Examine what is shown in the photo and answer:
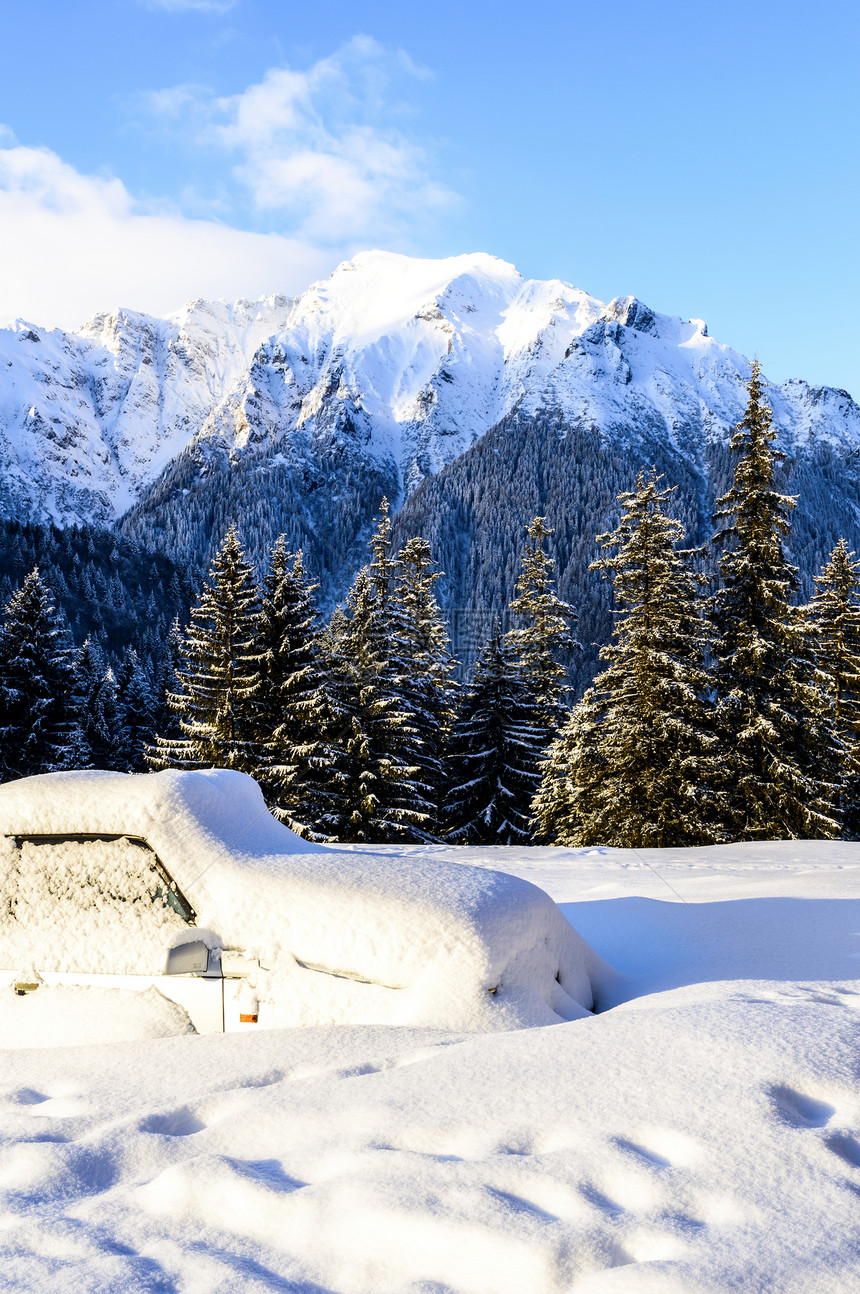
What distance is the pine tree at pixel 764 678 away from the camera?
696 inches

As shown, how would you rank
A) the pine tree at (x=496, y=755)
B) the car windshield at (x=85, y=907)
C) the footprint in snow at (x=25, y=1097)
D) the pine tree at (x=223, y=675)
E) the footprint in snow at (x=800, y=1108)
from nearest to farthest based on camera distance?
the footprint in snow at (x=800, y=1108) → the footprint in snow at (x=25, y=1097) → the car windshield at (x=85, y=907) → the pine tree at (x=223, y=675) → the pine tree at (x=496, y=755)

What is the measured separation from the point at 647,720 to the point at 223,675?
11.6m

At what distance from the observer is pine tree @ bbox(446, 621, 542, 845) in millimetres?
26719

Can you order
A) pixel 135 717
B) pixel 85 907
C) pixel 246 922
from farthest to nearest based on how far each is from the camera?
pixel 135 717
pixel 85 907
pixel 246 922

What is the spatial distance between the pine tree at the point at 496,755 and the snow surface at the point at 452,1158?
901 inches

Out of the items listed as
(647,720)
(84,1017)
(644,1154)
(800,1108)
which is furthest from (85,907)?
(647,720)

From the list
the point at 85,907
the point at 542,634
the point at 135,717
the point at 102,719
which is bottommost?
the point at 135,717

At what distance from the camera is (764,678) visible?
1836 centimetres

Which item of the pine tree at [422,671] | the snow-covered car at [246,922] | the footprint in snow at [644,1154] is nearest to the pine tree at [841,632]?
the pine tree at [422,671]

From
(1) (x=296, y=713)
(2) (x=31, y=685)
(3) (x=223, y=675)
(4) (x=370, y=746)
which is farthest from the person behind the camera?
(2) (x=31, y=685)

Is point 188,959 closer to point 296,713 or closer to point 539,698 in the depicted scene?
point 296,713

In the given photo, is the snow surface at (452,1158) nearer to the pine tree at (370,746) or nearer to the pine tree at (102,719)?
the pine tree at (370,746)

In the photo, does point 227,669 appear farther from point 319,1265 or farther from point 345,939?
point 319,1265

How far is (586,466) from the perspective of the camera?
18575 cm
